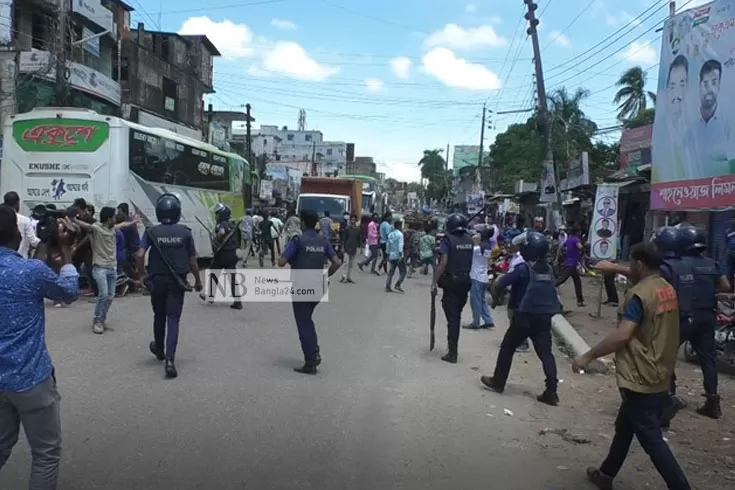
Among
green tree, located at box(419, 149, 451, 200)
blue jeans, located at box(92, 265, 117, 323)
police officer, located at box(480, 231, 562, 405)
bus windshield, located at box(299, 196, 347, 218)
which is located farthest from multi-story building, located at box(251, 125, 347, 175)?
police officer, located at box(480, 231, 562, 405)

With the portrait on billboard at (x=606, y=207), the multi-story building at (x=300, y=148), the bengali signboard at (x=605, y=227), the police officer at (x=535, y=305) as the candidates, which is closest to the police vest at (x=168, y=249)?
the police officer at (x=535, y=305)

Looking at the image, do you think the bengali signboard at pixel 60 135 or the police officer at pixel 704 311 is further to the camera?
the bengali signboard at pixel 60 135

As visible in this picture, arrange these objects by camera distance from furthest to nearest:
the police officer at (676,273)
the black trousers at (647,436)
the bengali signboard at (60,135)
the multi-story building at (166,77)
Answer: the multi-story building at (166,77) → the bengali signboard at (60,135) → the police officer at (676,273) → the black trousers at (647,436)

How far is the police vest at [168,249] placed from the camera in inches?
274

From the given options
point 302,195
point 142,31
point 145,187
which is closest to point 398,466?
point 145,187

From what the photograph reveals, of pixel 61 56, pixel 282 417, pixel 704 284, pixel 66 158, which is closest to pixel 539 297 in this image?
pixel 704 284

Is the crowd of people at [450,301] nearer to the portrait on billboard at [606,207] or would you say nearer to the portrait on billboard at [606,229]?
the portrait on billboard at [606,229]

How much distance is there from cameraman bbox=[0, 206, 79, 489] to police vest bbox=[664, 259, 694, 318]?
498 cm

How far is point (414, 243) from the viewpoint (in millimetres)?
18375

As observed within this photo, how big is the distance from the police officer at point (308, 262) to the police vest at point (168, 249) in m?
1.06

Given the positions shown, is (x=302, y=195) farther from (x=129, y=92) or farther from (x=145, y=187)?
(x=129, y=92)

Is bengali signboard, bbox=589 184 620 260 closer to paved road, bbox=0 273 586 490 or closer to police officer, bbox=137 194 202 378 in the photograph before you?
paved road, bbox=0 273 586 490

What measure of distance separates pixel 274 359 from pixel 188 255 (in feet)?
5.46

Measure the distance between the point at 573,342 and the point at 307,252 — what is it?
448 centimetres
